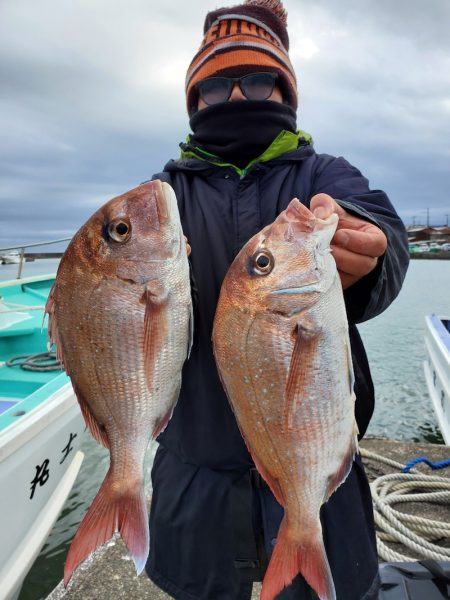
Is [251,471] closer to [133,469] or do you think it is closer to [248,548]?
[248,548]

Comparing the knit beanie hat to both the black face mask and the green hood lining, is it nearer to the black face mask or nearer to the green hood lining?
the black face mask

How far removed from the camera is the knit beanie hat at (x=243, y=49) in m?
1.88

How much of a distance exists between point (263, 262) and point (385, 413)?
30.5 feet

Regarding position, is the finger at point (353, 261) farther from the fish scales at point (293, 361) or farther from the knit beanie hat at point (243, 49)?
the knit beanie hat at point (243, 49)

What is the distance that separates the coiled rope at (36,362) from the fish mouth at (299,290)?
Result: 446 cm

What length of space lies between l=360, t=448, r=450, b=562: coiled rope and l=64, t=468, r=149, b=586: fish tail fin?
2484 millimetres

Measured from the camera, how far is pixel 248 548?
5.52ft

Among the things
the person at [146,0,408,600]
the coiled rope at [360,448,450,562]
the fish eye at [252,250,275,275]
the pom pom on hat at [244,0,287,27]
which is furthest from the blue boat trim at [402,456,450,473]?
the pom pom on hat at [244,0,287,27]

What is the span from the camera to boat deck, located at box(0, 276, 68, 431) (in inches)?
166

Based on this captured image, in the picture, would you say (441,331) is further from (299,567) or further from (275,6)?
(299,567)

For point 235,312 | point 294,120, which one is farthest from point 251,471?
point 294,120

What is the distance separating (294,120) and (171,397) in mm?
1310

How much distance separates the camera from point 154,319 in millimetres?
1394

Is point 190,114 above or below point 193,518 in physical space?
above
